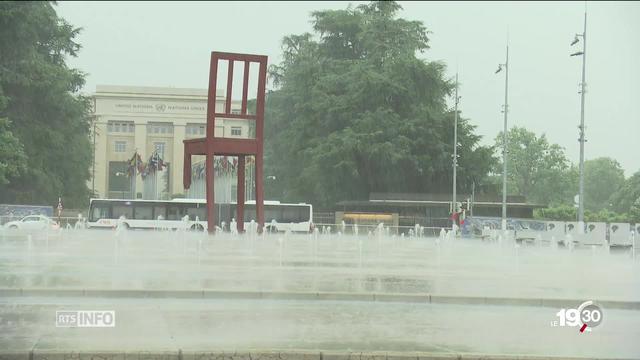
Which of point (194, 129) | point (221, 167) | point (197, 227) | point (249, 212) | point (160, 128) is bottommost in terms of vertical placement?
point (197, 227)

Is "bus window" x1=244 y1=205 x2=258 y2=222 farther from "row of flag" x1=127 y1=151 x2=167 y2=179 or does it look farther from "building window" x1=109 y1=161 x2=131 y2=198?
"building window" x1=109 y1=161 x2=131 y2=198

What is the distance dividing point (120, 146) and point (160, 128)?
702 centimetres

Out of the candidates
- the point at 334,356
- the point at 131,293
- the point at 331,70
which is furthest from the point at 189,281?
the point at 331,70

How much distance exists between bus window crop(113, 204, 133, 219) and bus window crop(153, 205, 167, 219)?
1635 mm

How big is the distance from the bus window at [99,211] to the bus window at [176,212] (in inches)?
163

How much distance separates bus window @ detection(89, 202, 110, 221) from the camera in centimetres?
5138

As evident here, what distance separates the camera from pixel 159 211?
172 ft

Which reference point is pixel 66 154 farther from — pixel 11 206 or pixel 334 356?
pixel 334 356

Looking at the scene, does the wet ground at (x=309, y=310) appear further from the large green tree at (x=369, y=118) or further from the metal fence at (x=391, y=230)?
the large green tree at (x=369, y=118)

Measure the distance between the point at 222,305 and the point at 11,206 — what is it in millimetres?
39989

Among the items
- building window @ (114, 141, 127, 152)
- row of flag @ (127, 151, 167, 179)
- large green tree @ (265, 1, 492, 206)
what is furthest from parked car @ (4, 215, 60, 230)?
building window @ (114, 141, 127, 152)

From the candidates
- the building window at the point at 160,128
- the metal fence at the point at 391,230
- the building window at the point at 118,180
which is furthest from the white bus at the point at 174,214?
the building window at the point at 118,180

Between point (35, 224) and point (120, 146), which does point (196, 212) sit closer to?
point (35, 224)

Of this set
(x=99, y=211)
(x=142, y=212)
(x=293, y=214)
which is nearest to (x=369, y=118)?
(x=293, y=214)
